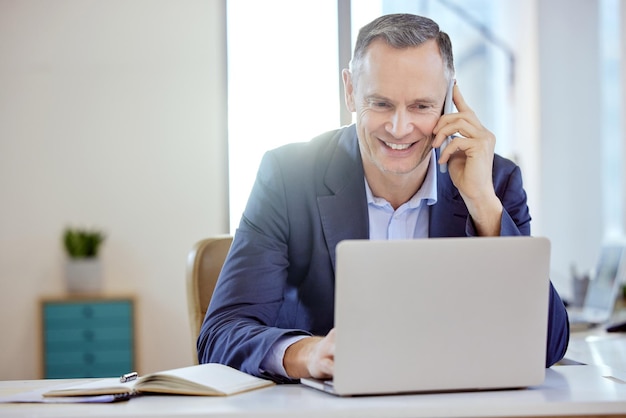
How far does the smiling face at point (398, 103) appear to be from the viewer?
1920 mm

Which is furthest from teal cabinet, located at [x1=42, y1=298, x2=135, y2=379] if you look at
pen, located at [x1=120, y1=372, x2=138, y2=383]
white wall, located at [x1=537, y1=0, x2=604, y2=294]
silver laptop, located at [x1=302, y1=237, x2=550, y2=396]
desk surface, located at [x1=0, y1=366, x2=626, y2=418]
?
silver laptop, located at [x1=302, y1=237, x2=550, y2=396]

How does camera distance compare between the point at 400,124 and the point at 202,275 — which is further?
the point at 202,275

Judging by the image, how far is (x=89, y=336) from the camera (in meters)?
4.75

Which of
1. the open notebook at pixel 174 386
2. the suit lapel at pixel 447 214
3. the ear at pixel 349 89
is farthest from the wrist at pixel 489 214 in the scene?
the open notebook at pixel 174 386

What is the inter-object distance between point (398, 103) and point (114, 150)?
355cm

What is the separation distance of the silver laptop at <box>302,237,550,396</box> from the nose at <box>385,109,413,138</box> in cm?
70

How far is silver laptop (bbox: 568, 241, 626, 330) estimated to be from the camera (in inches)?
136

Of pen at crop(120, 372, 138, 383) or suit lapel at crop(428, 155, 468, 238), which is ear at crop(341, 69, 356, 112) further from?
pen at crop(120, 372, 138, 383)

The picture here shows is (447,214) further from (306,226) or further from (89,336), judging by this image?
(89,336)

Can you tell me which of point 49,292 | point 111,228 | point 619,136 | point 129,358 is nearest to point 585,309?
point 619,136

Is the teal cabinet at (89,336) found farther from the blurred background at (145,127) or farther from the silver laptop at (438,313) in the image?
the silver laptop at (438,313)

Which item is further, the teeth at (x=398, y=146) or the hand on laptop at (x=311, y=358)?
the teeth at (x=398, y=146)

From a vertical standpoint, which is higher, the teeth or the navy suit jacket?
the teeth

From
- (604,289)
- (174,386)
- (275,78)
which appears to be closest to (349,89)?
(174,386)
